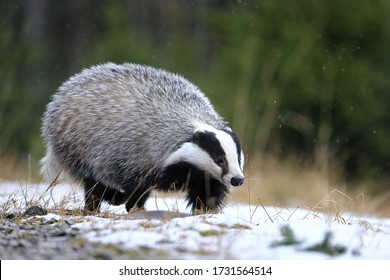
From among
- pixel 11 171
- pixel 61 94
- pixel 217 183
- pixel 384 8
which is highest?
pixel 384 8

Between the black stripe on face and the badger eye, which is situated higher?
the black stripe on face

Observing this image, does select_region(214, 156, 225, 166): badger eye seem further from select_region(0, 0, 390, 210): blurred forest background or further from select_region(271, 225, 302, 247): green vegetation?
select_region(0, 0, 390, 210): blurred forest background

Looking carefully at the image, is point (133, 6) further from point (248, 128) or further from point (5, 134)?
point (248, 128)

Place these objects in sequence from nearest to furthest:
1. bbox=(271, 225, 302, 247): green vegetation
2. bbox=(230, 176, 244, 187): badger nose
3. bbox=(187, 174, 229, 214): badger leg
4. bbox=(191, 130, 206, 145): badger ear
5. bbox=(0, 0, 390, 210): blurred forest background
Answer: bbox=(271, 225, 302, 247): green vegetation < bbox=(230, 176, 244, 187): badger nose < bbox=(191, 130, 206, 145): badger ear < bbox=(187, 174, 229, 214): badger leg < bbox=(0, 0, 390, 210): blurred forest background

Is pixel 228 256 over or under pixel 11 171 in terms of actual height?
over

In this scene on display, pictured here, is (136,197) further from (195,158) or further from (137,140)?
(195,158)

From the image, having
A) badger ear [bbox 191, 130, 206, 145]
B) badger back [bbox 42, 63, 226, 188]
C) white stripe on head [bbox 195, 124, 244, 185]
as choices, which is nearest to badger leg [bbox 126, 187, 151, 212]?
badger back [bbox 42, 63, 226, 188]

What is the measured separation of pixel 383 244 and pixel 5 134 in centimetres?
954

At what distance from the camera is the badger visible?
612 centimetres

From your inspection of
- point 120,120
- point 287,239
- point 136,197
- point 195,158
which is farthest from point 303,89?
point 287,239

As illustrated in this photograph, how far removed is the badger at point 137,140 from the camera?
6.12 m

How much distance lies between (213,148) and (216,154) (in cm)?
5

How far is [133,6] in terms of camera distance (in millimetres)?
20938

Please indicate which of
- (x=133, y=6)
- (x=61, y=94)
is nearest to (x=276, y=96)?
(x=61, y=94)
